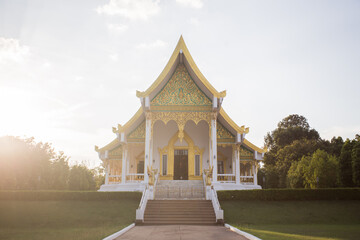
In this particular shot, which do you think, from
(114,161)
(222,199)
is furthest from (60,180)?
(222,199)

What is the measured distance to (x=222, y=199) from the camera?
16.0 m

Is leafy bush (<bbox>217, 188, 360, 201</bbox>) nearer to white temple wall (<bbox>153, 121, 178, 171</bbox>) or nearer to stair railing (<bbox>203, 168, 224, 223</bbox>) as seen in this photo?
stair railing (<bbox>203, 168, 224, 223</bbox>)

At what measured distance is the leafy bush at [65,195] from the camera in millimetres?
16044

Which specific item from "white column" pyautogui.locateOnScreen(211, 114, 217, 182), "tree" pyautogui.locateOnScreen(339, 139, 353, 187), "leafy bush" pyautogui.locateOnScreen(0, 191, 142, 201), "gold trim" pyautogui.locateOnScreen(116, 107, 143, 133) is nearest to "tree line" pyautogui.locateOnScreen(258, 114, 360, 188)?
"tree" pyautogui.locateOnScreen(339, 139, 353, 187)

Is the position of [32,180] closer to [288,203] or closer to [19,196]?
[19,196]

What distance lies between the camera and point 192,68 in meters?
18.9

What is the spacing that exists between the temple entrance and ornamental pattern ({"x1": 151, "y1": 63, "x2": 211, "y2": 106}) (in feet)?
14.6

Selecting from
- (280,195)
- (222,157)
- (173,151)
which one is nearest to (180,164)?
(173,151)

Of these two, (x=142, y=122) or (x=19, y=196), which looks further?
(x=142, y=122)

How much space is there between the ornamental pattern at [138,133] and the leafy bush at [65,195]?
18.4ft

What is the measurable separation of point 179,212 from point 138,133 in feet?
27.4

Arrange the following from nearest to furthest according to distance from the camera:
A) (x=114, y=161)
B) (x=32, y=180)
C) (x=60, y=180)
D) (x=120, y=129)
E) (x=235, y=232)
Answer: (x=235, y=232), (x=120, y=129), (x=114, y=161), (x=32, y=180), (x=60, y=180)

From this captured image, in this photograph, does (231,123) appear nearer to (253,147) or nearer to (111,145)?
(253,147)

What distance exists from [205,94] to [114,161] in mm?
9949
